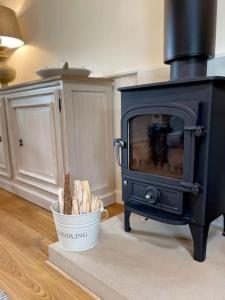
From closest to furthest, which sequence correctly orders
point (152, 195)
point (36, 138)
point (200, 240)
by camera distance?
1. point (200, 240)
2. point (152, 195)
3. point (36, 138)

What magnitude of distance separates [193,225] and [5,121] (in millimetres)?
1825

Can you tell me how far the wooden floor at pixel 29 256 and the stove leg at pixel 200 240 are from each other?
0.51 m

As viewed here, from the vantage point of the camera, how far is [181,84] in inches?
39.9

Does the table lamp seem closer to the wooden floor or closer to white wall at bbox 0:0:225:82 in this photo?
white wall at bbox 0:0:225:82

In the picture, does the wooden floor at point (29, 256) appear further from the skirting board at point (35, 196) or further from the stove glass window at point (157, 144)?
the stove glass window at point (157, 144)

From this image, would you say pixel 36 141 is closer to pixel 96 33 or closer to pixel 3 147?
pixel 3 147

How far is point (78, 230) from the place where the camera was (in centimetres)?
118

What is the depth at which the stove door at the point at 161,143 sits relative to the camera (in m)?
1.02

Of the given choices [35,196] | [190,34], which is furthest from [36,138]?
[190,34]

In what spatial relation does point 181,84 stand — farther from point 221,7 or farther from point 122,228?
point 122,228

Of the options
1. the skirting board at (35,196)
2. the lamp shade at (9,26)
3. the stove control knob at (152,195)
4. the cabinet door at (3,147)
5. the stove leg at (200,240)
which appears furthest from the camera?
the lamp shade at (9,26)

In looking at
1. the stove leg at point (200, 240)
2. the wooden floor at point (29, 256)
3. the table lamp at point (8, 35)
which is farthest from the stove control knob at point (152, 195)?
the table lamp at point (8, 35)

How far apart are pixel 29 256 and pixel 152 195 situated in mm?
742

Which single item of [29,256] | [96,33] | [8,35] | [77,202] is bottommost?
[29,256]
